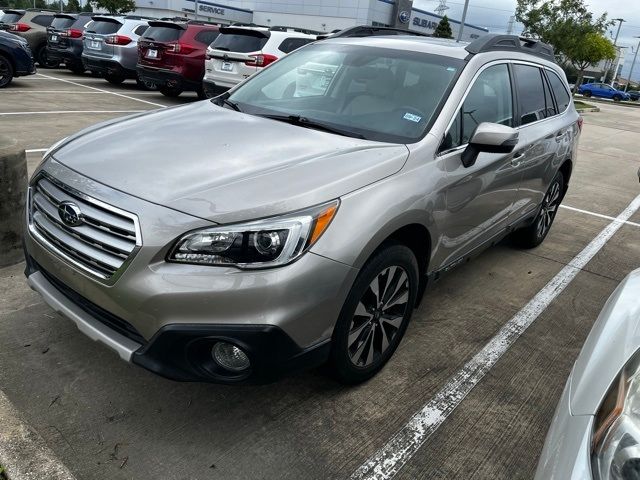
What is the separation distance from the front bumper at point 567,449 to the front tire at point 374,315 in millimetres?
1049

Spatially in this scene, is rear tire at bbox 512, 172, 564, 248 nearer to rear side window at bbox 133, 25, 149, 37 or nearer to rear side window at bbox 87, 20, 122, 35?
rear side window at bbox 133, 25, 149, 37

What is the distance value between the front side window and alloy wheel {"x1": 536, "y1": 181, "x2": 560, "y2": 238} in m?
1.49

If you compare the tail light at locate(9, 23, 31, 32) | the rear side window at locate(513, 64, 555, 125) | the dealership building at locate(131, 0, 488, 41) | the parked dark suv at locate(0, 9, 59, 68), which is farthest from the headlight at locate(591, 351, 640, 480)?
the dealership building at locate(131, 0, 488, 41)

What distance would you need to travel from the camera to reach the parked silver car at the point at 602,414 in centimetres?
138

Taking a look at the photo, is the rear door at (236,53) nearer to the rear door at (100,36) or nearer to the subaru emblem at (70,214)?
the rear door at (100,36)

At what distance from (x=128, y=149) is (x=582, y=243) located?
4905 millimetres

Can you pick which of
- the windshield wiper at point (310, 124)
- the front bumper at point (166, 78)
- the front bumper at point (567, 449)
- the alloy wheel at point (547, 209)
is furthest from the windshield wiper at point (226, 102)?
the front bumper at point (166, 78)

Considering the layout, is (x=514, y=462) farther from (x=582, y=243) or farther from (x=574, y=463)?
(x=582, y=243)

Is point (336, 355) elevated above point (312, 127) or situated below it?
below

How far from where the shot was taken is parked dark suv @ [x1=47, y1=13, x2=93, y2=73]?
15375 millimetres

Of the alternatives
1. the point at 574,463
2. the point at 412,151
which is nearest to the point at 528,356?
the point at 412,151

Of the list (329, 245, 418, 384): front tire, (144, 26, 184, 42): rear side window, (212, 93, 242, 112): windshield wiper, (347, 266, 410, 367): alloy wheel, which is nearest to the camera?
(329, 245, 418, 384): front tire

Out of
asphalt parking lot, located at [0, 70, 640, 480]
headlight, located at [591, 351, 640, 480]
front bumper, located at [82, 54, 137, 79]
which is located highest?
headlight, located at [591, 351, 640, 480]

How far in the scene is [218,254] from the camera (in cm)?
222
